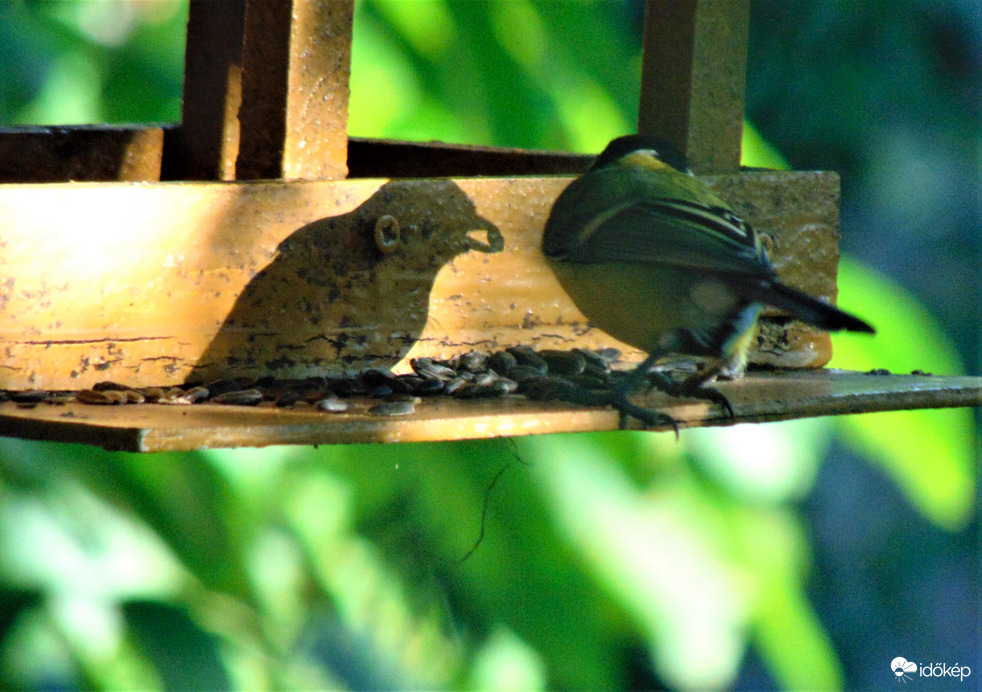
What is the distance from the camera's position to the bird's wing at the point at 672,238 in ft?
7.95

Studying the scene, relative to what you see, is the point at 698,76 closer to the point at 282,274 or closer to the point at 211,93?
the point at 282,274

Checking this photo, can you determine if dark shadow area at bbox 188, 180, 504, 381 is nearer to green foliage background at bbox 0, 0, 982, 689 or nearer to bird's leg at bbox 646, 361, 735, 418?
bird's leg at bbox 646, 361, 735, 418

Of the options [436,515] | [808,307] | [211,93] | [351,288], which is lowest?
[436,515]

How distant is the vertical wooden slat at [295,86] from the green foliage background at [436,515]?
1083 millimetres

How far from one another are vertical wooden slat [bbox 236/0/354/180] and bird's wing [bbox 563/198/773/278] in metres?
0.60

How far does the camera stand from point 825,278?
121 inches

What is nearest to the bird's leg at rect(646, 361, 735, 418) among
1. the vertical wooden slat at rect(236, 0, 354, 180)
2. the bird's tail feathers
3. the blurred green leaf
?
the bird's tail feathers

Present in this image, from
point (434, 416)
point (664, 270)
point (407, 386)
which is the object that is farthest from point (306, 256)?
point (664, 270)

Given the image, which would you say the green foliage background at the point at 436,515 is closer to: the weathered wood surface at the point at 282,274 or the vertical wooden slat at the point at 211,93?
the vertical wooden slat at the point at 211,93

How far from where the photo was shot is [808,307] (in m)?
2.29

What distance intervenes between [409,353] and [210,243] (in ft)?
1.65

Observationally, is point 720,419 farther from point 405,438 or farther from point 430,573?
point 430,573

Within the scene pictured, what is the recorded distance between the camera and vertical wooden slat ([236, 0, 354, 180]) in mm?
2580

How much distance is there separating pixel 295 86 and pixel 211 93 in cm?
78
